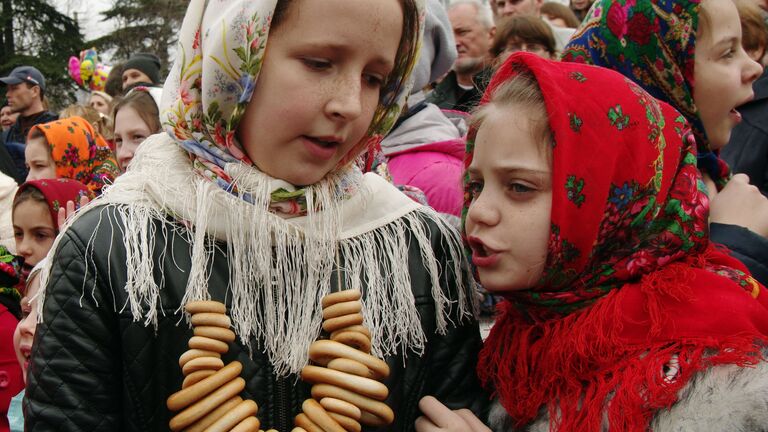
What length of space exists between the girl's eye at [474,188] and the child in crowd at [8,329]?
87.5 inches

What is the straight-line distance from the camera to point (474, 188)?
5.52ft

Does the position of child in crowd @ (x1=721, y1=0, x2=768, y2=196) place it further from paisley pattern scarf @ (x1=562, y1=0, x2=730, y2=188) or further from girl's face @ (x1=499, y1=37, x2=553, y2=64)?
girl's face @ (x1=499, y1=37, x2=553, y2=64)

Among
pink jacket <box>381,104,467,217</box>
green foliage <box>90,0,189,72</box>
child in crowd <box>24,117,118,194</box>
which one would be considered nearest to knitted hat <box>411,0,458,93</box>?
pink jacket <box>381,104,467,217</box>

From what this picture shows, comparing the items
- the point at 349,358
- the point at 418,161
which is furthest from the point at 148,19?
the point at 349,358

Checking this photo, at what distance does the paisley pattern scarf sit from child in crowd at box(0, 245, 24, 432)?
2.52 m

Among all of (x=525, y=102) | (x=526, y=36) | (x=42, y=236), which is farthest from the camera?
(x=42, y=236)

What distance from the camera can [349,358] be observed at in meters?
1.45

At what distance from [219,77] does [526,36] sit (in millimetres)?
2266

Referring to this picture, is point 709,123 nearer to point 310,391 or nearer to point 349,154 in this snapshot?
point 349,154

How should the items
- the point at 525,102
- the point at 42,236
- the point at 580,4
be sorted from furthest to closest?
the point at 580,4, the point at 42,236, the point at 525,102

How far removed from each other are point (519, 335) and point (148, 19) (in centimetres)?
1978

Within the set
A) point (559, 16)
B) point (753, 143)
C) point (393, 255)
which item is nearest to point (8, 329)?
point (393, 255)

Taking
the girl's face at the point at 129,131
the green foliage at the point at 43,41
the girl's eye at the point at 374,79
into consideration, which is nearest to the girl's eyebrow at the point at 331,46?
the girl's eye at the point at 374,79

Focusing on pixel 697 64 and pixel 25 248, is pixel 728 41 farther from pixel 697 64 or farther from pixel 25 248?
pixel 25 248
